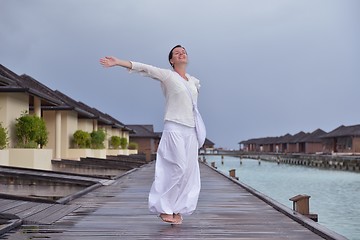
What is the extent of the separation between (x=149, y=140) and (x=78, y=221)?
58863 mm

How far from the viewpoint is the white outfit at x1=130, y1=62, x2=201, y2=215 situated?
5355 mm

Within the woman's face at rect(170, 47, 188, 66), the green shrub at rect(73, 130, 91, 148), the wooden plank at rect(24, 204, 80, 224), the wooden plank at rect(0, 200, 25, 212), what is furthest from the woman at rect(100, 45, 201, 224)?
the green shrub at rect(73, 130, 91, 148)

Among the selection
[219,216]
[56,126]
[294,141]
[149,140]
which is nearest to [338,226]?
[219,216]

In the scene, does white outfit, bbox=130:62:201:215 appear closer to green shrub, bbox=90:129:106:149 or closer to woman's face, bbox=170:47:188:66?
woman's face, bbox=170:47:188:66

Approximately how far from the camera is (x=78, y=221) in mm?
5785

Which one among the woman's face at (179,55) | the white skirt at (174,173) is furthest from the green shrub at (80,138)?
the white skirt at (174,173)

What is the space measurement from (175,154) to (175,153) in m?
0.01

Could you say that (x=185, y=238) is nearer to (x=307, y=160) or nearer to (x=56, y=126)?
(x=56, y=126)

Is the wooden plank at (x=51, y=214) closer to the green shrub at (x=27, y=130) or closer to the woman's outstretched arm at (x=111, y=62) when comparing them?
the woman's outstretched arm at (x=111, y=62)

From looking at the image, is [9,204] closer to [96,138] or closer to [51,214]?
[51,214]

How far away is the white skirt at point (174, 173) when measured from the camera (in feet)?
17.5

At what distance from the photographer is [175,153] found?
534cm

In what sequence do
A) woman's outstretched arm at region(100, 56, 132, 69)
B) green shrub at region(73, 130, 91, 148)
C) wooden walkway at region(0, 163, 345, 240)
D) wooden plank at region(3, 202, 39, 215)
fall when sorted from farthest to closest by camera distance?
green shrub at region(73, 130, 91, 148)
wooden plank at region(3, 202, 39, 215)
woman's outstretched arm at region(100, 56, 132, 69)
wooden walkway at region(0, 163, 345, 240)

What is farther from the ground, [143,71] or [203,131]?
[143,71]
